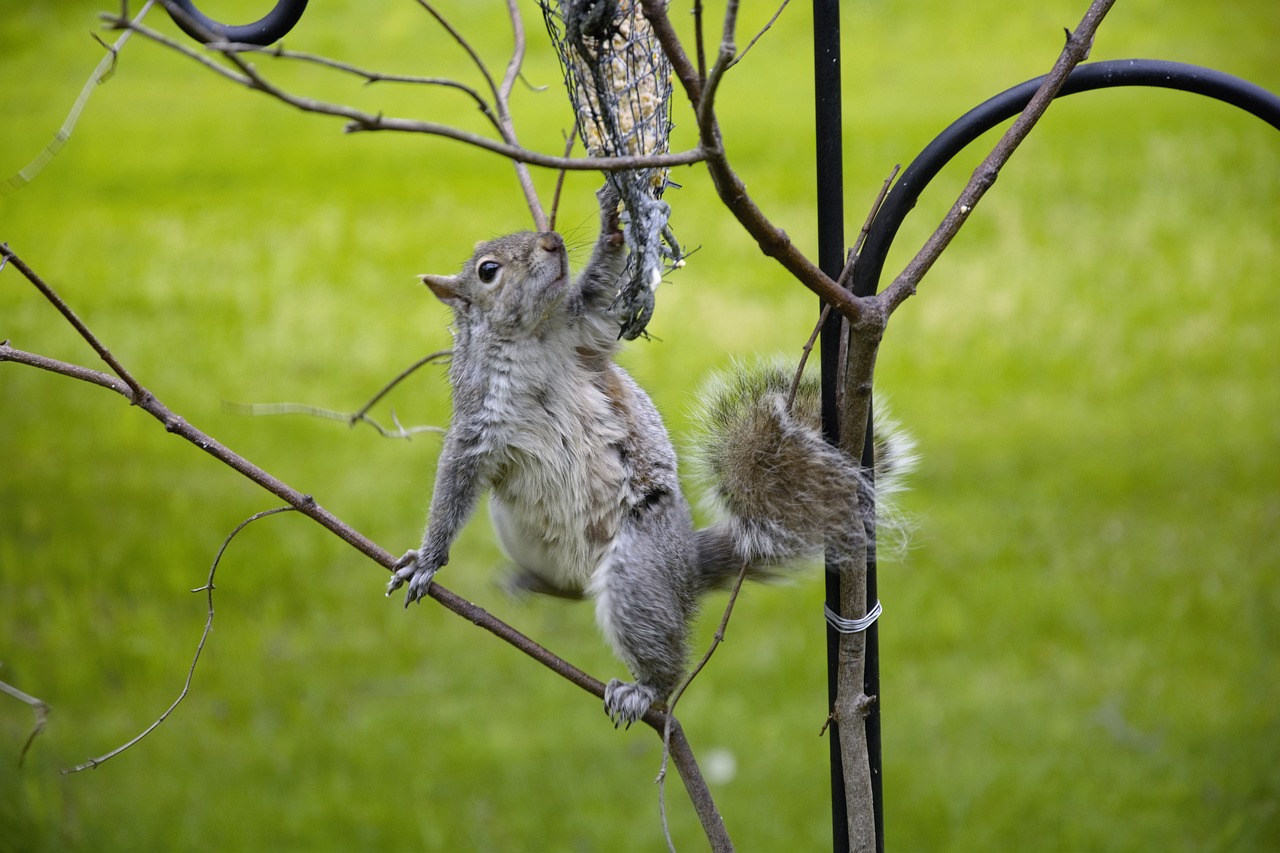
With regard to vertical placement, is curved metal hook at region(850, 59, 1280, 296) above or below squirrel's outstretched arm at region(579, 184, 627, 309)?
below

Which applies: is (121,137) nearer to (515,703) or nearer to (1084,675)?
(515,703)

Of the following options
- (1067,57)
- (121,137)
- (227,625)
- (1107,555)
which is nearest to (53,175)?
(121,137)

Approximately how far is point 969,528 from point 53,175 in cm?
389

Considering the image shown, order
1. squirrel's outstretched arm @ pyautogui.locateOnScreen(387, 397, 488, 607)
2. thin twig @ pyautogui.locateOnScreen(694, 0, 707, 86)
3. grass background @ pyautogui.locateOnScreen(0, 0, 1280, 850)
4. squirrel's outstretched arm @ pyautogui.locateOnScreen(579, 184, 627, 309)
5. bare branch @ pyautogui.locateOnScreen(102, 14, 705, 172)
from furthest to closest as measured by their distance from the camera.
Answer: grass background @ pyautogui.locateOnScreen(0, 0, 1280, 850) < squirrel's outstretched arm @ pyautogui.locateOnScreen(387, 397, 488, 607) < squirrel's outstretched arm @ pyautogui.locateOnScreen(579, 184, 627, 309) < thin twig @ pyautogui.locateOnScreen(694, 0, 707, 86) < bare branch @ pyautogui.locateOnScreen(102, 14, 705, 172)

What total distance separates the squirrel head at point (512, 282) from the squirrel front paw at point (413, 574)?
256 millimetres

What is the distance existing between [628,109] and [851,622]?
1.33 ft

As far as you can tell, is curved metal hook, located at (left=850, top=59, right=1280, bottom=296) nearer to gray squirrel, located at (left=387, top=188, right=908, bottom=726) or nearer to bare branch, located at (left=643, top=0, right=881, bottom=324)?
bare branch, located at (left=643, top=0, right=881, bottom=324)

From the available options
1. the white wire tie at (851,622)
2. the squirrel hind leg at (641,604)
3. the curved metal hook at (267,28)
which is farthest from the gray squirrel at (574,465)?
the curved metal hook at (267,28)

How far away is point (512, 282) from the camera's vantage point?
4.05 ft

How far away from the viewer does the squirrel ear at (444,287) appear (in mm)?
1302

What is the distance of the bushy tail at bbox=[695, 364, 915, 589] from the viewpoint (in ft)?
3.14

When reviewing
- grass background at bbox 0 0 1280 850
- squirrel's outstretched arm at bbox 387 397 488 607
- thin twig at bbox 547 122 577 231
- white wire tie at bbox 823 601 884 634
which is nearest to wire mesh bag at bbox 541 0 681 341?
thin twig at bbox 547 122 577 231

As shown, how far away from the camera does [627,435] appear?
122 centimetres

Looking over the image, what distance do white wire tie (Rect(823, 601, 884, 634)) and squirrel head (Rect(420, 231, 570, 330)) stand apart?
1.52 feet
